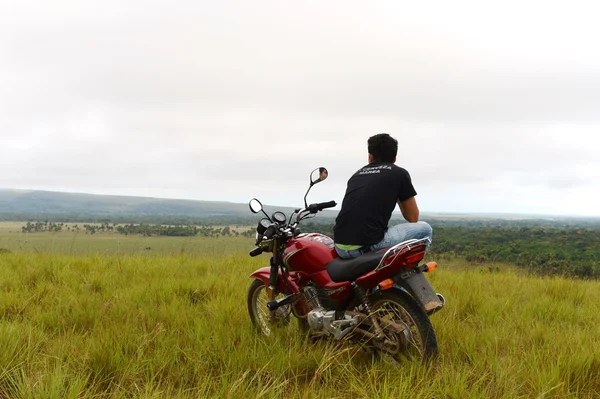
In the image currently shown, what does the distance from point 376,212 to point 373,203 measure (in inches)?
3.4

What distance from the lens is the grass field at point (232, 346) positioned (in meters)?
2.70

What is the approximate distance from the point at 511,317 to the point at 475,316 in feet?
1.32

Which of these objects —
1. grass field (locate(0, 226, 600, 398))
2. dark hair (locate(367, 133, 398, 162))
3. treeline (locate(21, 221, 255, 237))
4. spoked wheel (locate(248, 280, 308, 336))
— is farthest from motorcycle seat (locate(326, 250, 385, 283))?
treeline (locate(21, 221, 255, 237))

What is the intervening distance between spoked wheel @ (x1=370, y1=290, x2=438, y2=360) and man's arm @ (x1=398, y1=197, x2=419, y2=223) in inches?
32.7

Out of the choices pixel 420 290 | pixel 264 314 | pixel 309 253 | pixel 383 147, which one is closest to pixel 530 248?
pixel 264 314

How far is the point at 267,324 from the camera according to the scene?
4.41m

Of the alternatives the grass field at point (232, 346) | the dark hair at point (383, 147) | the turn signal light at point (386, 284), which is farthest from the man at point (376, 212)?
the grass field at point (232, 346)

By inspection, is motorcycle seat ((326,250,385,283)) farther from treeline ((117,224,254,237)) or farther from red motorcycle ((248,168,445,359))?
treeline ((117,224,254,237))

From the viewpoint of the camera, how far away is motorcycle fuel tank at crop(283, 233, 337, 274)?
378 centimetres

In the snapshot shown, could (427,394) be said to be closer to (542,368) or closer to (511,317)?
(542,368)

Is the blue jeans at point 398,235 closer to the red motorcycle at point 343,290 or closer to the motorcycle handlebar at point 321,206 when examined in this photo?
the red motorcycle at point 343,290

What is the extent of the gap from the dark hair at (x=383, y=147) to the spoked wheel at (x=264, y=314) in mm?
1895

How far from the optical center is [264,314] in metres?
4.49

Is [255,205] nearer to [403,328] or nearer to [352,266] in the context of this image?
[352,266]
